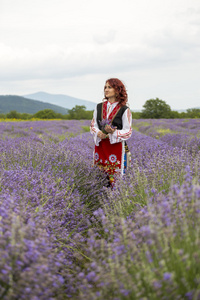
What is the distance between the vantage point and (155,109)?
40.7m

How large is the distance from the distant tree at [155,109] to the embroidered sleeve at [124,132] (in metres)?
37.7

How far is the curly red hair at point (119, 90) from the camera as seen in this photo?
3367 mm

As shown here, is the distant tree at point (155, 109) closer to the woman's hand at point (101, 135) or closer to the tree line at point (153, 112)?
the tree line at point (153, 112)

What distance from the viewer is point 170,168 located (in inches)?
108

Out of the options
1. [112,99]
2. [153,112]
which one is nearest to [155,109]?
[153,112]

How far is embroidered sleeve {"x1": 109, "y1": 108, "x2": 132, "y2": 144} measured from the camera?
3.33 metres

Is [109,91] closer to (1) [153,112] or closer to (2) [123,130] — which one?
(2) [123,130]

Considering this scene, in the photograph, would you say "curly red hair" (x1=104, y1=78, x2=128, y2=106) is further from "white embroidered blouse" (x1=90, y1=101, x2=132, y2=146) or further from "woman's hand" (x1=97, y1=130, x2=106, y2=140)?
"woman's hand" (x1=97, y1=130, x2=106, y2=140)

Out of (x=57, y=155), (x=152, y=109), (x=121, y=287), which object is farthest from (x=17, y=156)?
(x=152, y=109)

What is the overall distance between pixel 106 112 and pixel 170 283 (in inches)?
103

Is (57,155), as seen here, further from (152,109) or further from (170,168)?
(152,109)

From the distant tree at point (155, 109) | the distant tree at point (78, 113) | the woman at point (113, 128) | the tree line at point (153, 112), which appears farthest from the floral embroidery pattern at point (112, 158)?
the distant tree at point (155, 109)

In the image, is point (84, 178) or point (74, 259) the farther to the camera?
point (84, 178)

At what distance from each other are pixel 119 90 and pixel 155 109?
3857 centimetres
